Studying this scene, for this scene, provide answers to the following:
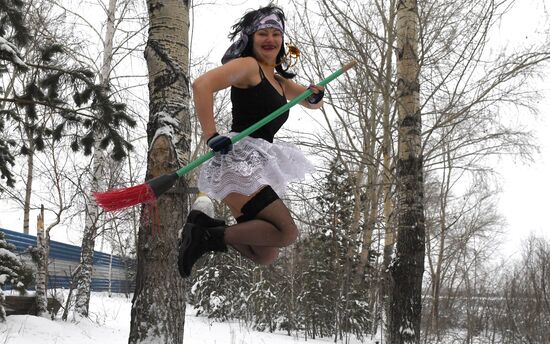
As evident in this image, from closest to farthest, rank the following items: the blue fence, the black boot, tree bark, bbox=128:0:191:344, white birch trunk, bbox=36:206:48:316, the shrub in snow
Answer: the black boot → tree bark, bbox=128:0:191:344 → the shrub in snow → white birch trunk, bbox=36:206:48:316 → the blue fence

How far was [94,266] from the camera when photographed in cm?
2181

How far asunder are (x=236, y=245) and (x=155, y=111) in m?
1.24

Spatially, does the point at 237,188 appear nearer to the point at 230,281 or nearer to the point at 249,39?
the point at 249,39

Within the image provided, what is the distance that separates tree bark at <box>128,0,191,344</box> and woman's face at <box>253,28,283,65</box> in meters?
0.87

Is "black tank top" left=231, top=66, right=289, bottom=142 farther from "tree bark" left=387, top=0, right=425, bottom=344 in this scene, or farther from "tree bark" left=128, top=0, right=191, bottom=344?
"tree bark" left=387, top=0, right=425, bottom=344

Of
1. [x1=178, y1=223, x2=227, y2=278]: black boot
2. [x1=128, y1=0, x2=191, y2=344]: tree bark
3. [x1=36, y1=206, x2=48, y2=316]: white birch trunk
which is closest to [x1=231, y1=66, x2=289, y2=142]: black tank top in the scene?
[x1=178, y1=223, x2=227, y2=278]: black boot

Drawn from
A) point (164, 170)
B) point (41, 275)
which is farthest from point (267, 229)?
point (41, 275)

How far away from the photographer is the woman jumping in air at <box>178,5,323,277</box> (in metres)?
2.11

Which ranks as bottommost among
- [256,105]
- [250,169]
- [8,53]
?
[250,169]

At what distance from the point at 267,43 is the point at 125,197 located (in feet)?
3.25

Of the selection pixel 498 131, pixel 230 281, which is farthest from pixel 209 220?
pixel 230 281

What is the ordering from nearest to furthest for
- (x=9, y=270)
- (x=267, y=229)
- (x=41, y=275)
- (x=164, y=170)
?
1. (x=267, y=229)
2. (x=164, y=170)
3. (x=9, y=270)
4. (x=41, y=275)

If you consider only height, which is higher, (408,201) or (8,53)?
(8,53)

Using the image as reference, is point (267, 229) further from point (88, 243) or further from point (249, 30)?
point (88, 243)
